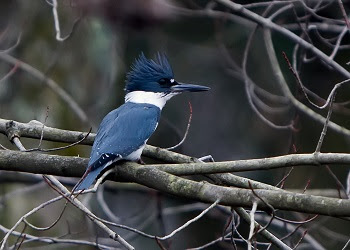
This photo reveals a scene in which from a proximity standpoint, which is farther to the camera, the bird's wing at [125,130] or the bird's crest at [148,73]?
the bird's crest at [148,73]

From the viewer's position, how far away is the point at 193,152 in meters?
6.89

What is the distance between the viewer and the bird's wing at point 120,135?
3141mm

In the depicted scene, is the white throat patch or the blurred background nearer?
the white throat patch

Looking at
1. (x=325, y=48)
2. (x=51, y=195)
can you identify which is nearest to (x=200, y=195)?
(x=51, y=195)

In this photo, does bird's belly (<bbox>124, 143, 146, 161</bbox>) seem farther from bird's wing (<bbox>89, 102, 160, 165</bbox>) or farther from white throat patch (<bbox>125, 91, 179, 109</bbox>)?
white throat patch (<bbox>125, 91, 179, 109</bbox>)

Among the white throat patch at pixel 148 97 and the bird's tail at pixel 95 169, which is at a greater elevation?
the white throat patch at pixel 148 97

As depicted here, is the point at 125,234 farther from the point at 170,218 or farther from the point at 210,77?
the point at 210,77

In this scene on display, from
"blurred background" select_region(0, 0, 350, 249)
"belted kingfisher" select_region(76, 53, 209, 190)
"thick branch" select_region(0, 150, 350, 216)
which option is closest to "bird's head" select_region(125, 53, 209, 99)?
"belted kingfisher" select_region(76, 53, 209, 190)

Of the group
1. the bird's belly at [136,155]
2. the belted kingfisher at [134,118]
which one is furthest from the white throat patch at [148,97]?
the bird's belly at [136,155]

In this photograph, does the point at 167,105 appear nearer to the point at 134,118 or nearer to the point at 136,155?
the point at 134,118

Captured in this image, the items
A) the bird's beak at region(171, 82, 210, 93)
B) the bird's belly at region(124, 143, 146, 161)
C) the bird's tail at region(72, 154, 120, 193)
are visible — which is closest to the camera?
the bird's tail at region(72, 154, 120, 193)

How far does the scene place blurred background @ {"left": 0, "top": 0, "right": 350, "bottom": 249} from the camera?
5.17 metres

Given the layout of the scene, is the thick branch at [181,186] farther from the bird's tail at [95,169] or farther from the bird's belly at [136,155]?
the bird's belly at [136,155]

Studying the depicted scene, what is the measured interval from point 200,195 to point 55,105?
2.69 meters
